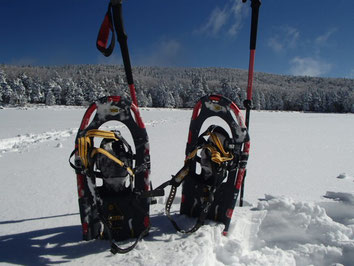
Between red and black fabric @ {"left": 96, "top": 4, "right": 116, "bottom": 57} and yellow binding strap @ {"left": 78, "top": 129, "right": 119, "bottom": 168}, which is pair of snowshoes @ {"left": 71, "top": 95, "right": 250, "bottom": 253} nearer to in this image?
yellow binding strap @ {"left": 78, "top": 129, "right": 119, "bottom": 168}

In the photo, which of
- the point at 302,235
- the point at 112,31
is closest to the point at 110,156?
the point at 112,31

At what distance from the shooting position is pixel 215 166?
97.5 inches

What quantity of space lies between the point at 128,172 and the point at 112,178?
180 mm

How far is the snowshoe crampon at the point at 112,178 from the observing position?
2.18 m

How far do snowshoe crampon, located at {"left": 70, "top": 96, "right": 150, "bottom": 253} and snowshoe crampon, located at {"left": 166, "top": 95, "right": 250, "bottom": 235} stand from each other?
1.11 ft

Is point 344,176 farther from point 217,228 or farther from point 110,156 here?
point 110,156

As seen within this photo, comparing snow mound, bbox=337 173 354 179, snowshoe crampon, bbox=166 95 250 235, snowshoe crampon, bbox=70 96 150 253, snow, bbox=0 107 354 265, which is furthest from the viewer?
snow mound, bbox=337 173 354 179

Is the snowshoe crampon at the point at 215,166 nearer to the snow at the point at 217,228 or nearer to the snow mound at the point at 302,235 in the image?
the snow at the point at 217,228

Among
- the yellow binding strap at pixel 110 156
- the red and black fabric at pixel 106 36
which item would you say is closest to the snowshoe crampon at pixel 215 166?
the yellow binding strap at pixel 110 156

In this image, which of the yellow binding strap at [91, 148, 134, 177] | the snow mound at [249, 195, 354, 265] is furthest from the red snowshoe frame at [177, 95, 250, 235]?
the yellow binding strap at [91, 148, 134, 177]

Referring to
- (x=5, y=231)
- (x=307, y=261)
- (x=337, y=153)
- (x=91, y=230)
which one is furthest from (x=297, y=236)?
(x=337, y=153)

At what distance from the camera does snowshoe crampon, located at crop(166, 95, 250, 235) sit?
236 centimetres

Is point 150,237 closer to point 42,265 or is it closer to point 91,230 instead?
point 91,230

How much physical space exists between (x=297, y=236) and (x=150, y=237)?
151 cm
